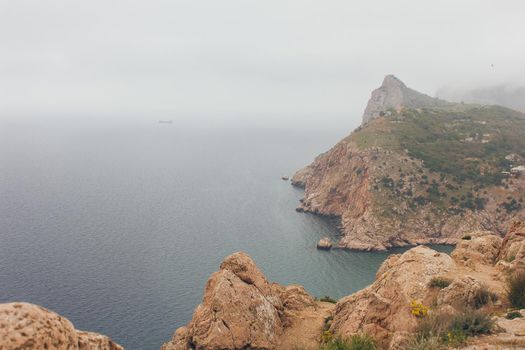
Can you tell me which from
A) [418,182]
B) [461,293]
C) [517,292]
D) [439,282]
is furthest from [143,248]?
[517,292]

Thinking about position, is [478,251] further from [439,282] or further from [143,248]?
[143,248]

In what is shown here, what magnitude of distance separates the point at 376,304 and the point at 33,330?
22976 millimetres

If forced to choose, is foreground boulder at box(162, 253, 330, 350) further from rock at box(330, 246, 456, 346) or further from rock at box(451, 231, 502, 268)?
rock at box(451, 231, 502, 268)

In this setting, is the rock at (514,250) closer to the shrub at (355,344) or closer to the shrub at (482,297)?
the shrub at (482,297)

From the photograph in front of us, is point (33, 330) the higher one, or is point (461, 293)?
point (33, 330)

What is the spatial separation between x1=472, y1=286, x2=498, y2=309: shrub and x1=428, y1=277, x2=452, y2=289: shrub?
112 inches

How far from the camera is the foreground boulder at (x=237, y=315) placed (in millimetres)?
32094

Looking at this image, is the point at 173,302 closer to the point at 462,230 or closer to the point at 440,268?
the point at 440,268

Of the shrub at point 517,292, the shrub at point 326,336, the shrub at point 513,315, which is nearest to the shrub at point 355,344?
the shrub at point 326,336

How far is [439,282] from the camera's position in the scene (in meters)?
28.3

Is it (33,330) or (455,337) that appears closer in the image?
(33,330)

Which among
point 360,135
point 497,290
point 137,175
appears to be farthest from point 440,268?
point 137,175

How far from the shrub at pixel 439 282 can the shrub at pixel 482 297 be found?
9.36 feet

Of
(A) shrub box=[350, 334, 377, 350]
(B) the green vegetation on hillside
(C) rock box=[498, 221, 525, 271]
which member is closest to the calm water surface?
(B) the green vegetation on hillside
